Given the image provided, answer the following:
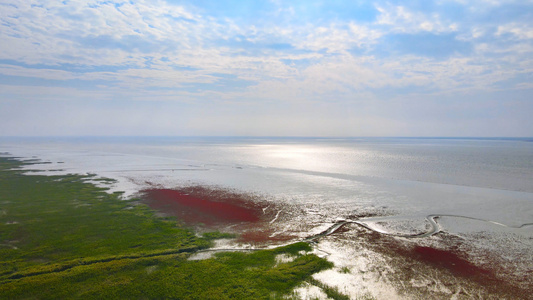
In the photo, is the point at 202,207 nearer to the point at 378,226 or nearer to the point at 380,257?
the point at 378,226

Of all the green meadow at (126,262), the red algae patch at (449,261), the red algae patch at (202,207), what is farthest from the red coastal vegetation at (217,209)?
the red algae patch at (449,261)

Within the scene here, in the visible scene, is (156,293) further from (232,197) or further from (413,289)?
(232,197)

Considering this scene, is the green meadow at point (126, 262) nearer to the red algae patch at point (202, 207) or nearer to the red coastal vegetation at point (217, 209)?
the red coastal vegetation at point (217, 209)

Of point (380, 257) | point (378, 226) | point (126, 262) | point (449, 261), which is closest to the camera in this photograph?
point (126, 262)

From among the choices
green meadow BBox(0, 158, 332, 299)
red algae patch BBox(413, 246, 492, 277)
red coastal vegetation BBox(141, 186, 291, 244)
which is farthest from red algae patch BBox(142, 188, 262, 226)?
red algae patch BBox(413, 246, 492, 277)

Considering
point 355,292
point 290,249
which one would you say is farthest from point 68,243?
point 355,292

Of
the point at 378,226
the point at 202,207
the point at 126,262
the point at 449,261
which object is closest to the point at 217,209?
the point at 202,207
